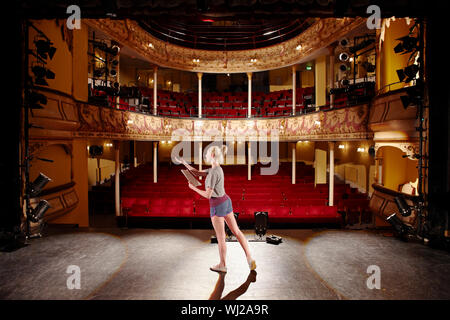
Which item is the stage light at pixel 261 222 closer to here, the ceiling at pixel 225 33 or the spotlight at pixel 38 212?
the spotlight at pixel 38 212

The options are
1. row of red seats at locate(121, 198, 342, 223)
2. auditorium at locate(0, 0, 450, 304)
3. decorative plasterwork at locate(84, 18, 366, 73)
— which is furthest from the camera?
decorative plasterwork at locate(84, 18, 366, 73)

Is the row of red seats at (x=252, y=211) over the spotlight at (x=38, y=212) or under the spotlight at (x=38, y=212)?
under

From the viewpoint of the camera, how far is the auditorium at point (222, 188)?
2934mm

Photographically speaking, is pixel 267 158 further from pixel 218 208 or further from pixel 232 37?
pixel 218 208

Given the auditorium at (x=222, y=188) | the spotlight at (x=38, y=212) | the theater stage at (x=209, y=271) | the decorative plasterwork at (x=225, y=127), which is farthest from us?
the decorative plasterwork at (x=225, y=127)

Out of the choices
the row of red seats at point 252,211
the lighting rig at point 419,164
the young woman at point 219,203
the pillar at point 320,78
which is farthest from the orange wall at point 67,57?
the pillar at point 320,78

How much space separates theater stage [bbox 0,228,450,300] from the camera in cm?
267

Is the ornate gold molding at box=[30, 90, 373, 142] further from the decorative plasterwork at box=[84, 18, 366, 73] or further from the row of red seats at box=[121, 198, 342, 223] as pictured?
the decorative plasterwork at box=[84, 18, 366, 73]

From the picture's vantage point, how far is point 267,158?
55.0 ft

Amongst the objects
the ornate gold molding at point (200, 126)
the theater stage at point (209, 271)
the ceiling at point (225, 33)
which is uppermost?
the ceiling at point (225, 33)

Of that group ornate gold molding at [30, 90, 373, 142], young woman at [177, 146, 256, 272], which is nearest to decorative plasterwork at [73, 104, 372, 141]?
ornate gold molding at [30, 90, 373, 142]

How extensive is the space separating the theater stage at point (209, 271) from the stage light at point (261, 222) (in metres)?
0.25

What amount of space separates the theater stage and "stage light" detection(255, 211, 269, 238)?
248mm
